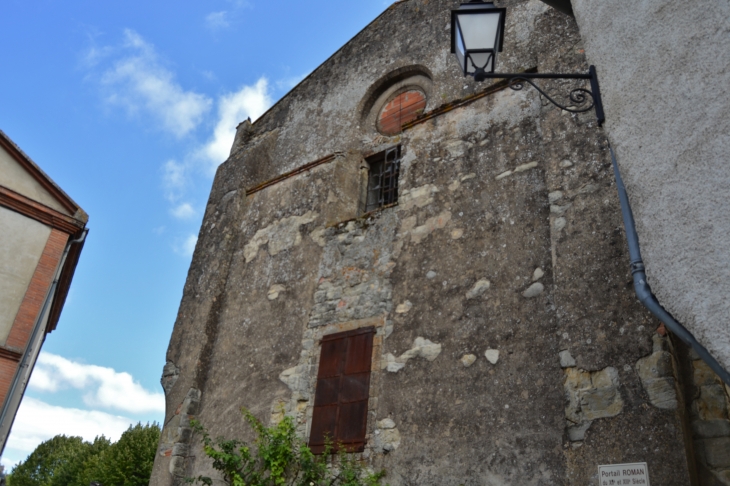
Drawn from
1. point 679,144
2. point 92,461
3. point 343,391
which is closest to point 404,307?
point 343,391

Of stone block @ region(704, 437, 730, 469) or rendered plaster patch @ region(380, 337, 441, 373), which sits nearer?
stone block @ region(704, 437, 730, 469)

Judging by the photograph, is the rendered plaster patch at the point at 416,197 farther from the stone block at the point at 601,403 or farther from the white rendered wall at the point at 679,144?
the white rendered wall at the point at 679,144

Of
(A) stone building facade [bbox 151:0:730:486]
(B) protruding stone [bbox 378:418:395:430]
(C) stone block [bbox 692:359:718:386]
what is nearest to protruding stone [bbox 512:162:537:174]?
(A) stone building facade [bbox 151:0:730:486]

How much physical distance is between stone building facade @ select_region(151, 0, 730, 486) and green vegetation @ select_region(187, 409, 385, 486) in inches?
9.8

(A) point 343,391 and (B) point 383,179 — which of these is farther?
(B) point 383,179

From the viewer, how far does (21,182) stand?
902 centimetres

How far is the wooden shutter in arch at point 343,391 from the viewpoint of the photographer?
6227 mm

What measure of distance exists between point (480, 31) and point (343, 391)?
4.08 m

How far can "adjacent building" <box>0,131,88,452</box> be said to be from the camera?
817cm

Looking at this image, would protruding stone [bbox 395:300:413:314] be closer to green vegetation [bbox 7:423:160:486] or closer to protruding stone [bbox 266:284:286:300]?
protruding stone [bbox 266:284:286:300]

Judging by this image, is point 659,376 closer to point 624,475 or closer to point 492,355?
point 624,475

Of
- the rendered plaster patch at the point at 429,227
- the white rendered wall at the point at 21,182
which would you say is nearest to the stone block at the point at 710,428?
the rendered plaster patch at the point at 429,227

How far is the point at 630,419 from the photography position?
411 cm

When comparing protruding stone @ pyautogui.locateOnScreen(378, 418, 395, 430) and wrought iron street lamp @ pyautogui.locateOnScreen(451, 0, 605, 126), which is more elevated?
wrought iron street lamp @ pyautogui.locateOnScreen(451, 0, 605, 126)
